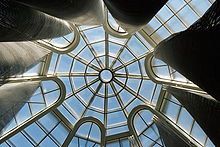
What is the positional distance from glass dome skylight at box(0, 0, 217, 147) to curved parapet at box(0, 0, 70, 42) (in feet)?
21.7

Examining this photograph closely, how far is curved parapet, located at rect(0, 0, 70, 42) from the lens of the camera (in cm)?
920

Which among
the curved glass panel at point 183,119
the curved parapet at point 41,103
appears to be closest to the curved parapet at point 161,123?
the curved glass panel at point 183,119

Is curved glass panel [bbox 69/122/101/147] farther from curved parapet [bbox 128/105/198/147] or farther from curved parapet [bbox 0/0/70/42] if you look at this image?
curved parapet [bbox 0/0/70/42]

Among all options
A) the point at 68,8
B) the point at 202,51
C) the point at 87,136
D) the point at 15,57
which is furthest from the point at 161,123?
the point at 202,51

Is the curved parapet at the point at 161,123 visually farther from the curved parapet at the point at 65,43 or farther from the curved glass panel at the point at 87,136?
the curved parapet at the point at 65,43

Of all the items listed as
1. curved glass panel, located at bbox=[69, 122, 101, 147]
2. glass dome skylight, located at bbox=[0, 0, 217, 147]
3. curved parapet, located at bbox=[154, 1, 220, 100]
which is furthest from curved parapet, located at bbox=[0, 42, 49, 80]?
curved glass panel, located at bbox=[69, 122, 101, 147]

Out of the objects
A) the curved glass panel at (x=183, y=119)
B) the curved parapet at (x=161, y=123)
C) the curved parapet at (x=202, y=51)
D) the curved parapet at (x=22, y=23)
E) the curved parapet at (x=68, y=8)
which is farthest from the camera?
the curved glass panel at (x=183, y=119)

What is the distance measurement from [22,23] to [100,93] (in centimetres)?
1119

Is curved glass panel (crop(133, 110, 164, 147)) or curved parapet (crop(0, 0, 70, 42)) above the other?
curved parapet (crop(0, 0, 70, 42))

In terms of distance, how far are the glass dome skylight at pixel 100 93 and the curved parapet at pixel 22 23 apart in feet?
21.7

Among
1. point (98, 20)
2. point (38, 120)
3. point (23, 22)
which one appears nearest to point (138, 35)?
point (98, 20)

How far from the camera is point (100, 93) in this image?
21016mm

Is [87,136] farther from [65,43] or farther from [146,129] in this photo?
[65,43]

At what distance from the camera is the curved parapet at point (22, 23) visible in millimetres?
9201
